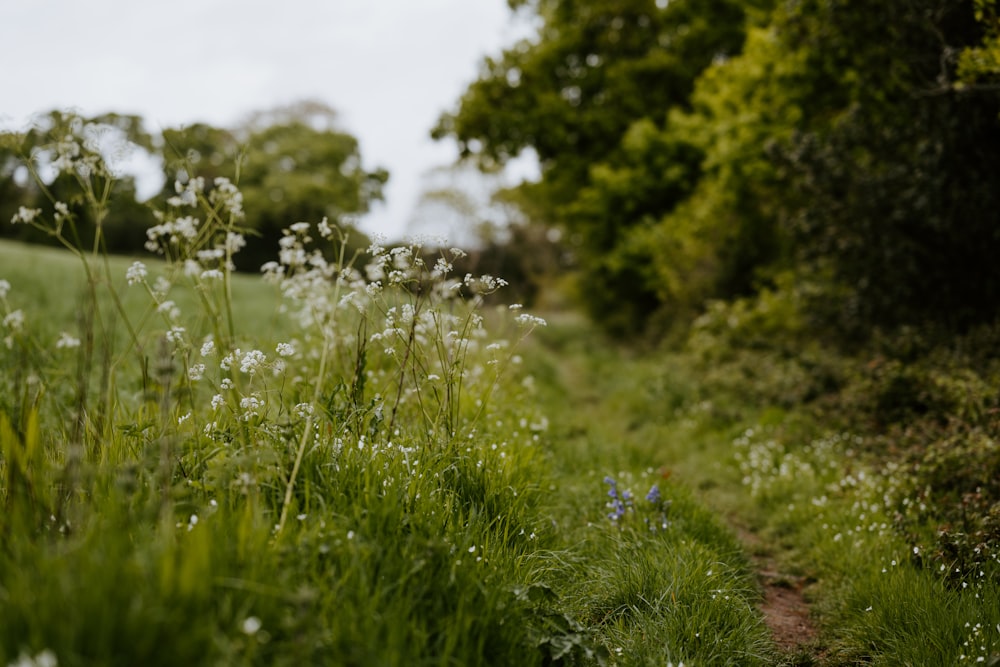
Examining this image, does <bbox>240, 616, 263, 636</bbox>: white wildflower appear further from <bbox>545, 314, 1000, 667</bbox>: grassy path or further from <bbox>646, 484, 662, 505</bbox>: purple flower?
<bbox>646, 484, 662, 505</bbox>: purple flower

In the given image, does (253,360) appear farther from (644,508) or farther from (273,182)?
(273,182)

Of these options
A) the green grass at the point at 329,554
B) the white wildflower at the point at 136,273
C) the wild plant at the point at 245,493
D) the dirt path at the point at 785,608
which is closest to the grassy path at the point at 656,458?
the dirt path at the point at 785,608

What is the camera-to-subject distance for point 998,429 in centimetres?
491

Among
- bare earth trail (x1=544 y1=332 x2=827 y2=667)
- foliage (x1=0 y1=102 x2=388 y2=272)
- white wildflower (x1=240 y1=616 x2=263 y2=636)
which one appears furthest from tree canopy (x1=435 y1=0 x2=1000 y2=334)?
foliage (x1=0 y1=102 x2=388 y2=272)

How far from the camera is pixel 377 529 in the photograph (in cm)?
276

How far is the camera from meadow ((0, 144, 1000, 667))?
2.07 meters

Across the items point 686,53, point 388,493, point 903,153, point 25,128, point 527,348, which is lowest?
point 388,493

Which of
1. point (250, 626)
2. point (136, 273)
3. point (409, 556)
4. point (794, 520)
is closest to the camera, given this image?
point (250, 626)

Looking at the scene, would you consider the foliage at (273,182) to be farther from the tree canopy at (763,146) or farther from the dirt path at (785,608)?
the dirt path at (785,608)

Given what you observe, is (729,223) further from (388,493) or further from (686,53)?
(388,493)

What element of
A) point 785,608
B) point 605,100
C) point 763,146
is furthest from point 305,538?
point 605,100

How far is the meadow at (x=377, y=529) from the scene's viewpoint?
2068 mm

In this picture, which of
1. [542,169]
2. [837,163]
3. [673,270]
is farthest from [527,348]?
[542,169]

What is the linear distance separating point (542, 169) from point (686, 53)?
194 inches
